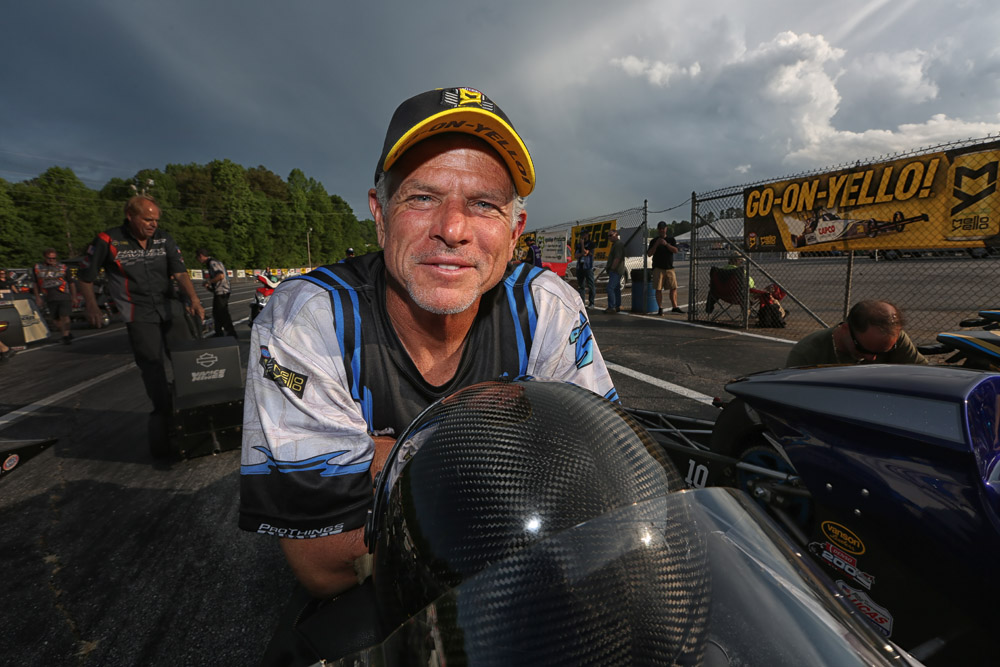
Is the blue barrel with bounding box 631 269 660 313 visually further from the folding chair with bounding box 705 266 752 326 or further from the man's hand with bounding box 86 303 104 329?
the man's hand with bounding box 86 303 104 329

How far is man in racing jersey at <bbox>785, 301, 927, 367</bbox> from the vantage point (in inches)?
116

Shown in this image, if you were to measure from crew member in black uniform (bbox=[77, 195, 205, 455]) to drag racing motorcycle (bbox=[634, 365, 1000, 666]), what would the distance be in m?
4.53

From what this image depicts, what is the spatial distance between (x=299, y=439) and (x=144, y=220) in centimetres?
410

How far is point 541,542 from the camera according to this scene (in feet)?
2.02

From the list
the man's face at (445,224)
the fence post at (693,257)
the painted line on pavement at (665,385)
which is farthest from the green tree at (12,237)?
the man's face at (445,224)

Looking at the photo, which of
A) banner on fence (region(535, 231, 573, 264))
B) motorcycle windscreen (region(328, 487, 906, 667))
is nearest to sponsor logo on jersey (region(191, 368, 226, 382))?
motorcycle windscreen (region(328, 487, 906, 667))

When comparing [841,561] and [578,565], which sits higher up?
[578,565]

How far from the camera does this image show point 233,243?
55969 mm

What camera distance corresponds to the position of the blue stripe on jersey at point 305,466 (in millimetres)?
1170

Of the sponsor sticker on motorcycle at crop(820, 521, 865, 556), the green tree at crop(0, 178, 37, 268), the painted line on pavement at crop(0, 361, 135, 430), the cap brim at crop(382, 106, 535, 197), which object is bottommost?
the painted line on pavement at crop(0, 361, 135, 430)

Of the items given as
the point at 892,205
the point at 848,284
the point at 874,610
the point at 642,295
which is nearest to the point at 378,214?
the point at 874,610

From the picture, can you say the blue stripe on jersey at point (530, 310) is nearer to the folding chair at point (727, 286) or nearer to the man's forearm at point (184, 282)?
the man's forearm at point (184, 282)

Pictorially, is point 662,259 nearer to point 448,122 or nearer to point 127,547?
point 448,122

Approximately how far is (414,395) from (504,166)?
0.90 meters
